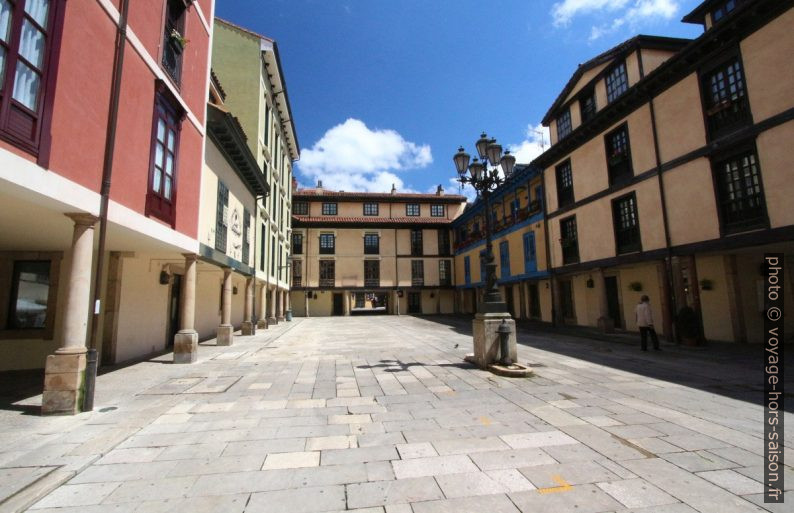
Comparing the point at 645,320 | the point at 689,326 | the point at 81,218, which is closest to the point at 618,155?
the point at 689,326

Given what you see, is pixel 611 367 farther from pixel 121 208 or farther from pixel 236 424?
pixel 121 208

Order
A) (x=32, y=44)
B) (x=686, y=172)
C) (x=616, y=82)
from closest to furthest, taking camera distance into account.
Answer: (x=32, y=44) < (x=686, y=172) < (x=616, y=82)

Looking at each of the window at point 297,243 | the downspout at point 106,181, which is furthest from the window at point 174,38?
the window at point 297,243

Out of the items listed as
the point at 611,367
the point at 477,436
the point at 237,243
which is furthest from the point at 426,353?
the point at 237,243

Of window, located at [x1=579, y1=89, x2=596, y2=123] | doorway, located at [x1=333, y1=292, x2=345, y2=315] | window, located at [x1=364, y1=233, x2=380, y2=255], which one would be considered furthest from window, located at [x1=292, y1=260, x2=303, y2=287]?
Answer: window, located at [x1=579, y1=89, x2=596, y2=123]

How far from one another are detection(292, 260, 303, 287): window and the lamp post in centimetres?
2823

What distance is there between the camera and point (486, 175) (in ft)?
30.4

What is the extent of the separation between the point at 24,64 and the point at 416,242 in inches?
1318

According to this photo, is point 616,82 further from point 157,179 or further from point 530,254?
point 157,179

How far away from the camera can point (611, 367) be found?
28.7ft

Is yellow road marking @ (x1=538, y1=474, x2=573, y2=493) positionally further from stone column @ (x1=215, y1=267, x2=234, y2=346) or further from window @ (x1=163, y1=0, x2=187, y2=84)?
stone column @ (x1=215, y1=267, x2=234, y2=346)

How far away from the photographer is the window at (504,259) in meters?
25.3

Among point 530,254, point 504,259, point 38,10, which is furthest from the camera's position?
point 504,259

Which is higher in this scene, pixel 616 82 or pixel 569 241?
pixel 616 82
